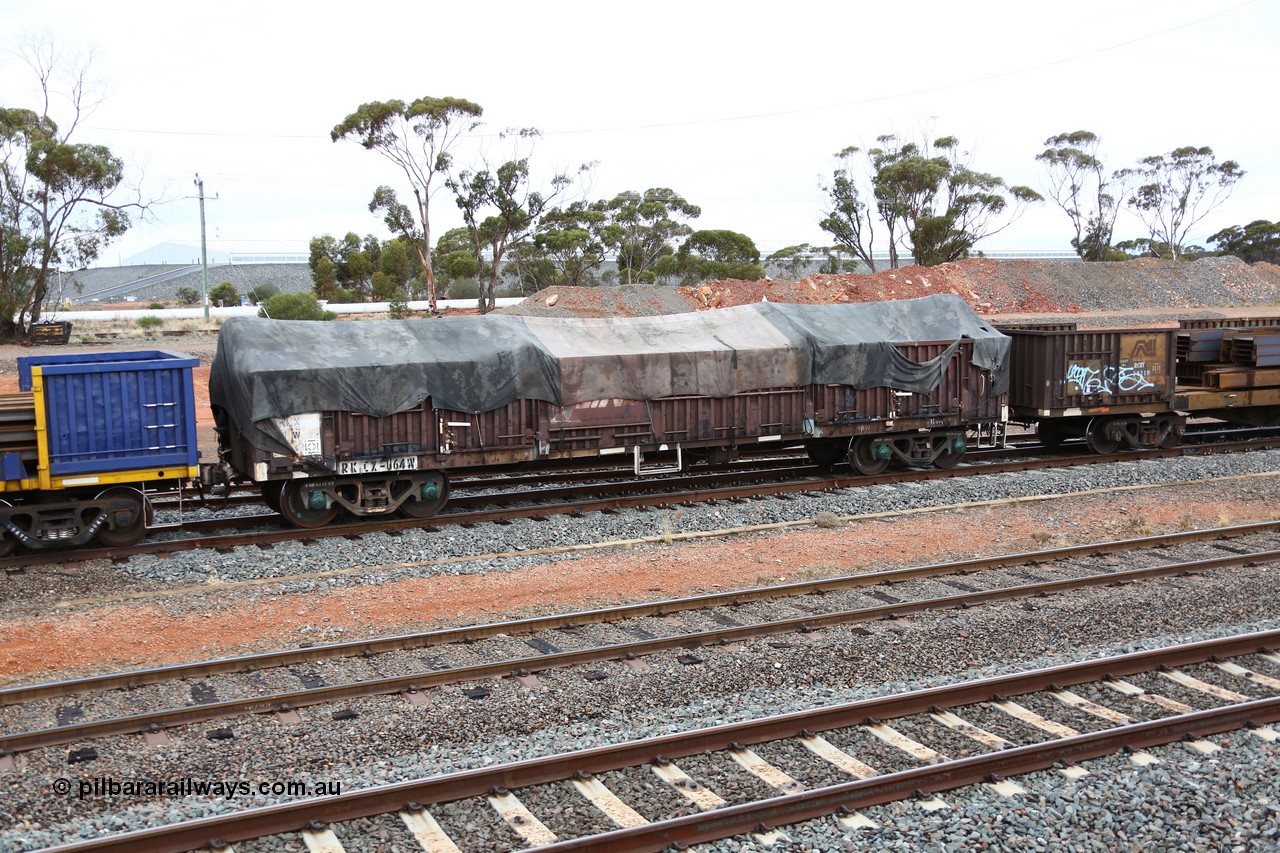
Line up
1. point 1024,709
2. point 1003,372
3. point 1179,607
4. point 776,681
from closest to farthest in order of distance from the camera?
1. point 1024,709
2. point 776,681
3. point 1179,607
4. point 1003,372

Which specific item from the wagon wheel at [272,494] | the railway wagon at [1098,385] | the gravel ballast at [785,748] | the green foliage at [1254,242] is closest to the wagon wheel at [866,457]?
the railway wagon at [1098,385]

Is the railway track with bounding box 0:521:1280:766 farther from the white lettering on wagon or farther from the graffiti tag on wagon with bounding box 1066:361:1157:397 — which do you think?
the graffiti tag on wagon with bounding box 1066:361:1157:397

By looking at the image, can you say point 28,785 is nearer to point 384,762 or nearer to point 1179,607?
point 384,762

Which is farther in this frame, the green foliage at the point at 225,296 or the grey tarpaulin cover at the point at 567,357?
the green foliage at the point at 225,296

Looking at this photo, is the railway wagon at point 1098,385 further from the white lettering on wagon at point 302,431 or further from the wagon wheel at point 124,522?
the wagon wheel at point 124,522

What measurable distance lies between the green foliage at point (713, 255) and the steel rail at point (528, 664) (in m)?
57.3

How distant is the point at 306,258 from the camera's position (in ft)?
362

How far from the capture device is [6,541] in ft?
44.2

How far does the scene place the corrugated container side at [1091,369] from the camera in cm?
2094

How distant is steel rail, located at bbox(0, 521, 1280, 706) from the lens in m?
9.30

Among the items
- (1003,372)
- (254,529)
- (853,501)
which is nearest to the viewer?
(254,529)

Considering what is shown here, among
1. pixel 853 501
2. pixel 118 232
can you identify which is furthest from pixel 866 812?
pixel 118 232

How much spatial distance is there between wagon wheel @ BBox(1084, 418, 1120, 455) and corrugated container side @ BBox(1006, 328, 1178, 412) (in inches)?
22.9

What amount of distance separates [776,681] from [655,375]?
8.75 metres
